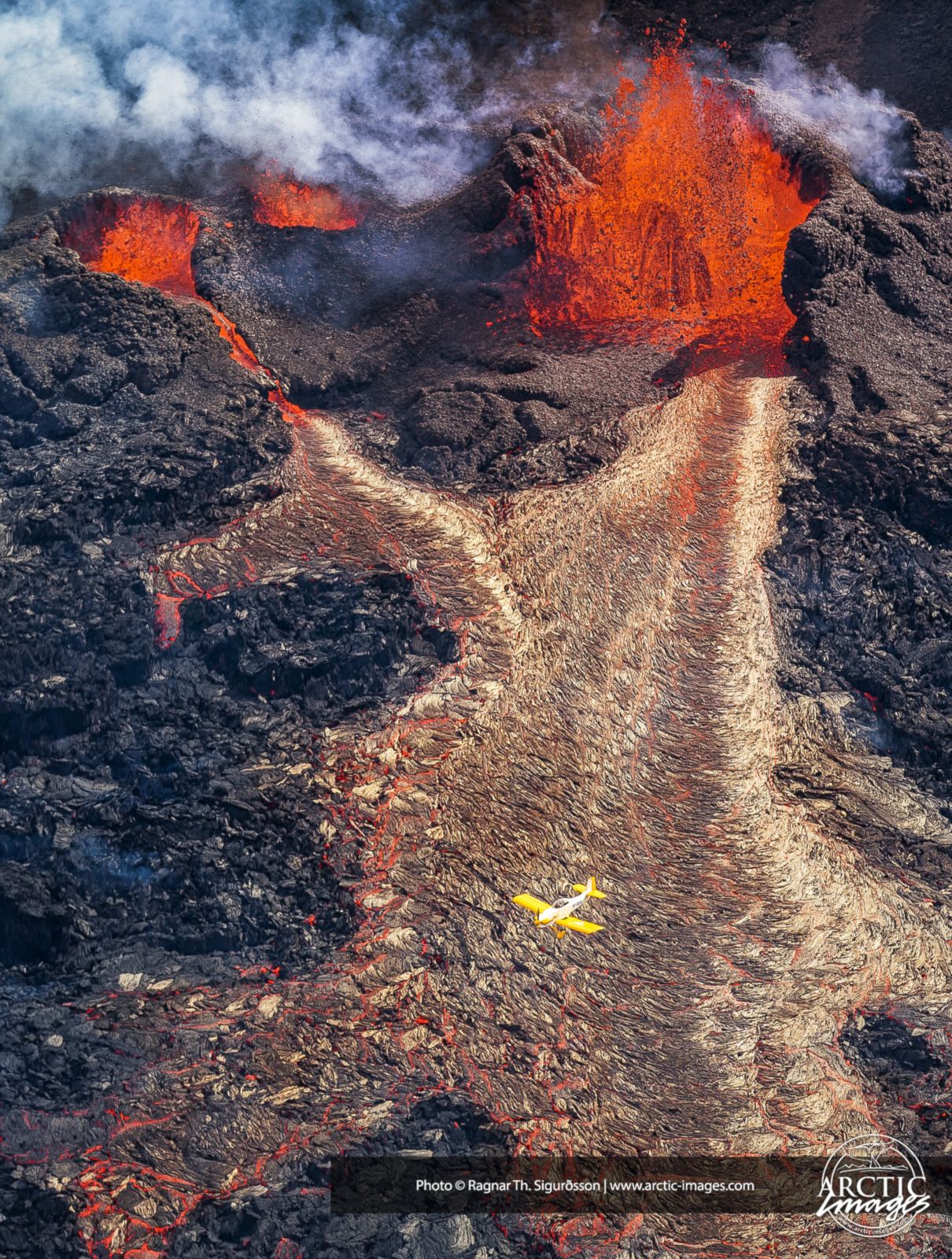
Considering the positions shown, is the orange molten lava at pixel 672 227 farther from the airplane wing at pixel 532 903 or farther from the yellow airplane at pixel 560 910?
the airplane wing at pixel 532 903

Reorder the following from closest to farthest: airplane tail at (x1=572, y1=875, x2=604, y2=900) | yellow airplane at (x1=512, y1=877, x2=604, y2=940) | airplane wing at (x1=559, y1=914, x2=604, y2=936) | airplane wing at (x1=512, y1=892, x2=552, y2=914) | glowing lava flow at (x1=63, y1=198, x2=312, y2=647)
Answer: airplane wing at (x1=559, y1=914, x2=604, y2=936), yellow airplane at (x1=512, y1=877, x2=604, y2=940), airplane wing at (x1=512, y1=892, x2=552, y2=914), airplane tail at (x1=572, y1=875, x2=604, y2=900), glowing lava flow at (x1=63, y1=198, x2=312, y2=647)

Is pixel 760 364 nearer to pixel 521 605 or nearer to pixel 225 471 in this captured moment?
pixel 521 605

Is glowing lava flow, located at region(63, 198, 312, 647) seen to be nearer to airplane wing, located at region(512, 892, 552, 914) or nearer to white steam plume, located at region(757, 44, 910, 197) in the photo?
white steam plume, located at region(757, 44, 910, 197)

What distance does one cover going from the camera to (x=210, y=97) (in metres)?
30.6

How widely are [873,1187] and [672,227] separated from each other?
20526mm

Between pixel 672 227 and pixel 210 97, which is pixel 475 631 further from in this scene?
pixel 210 97

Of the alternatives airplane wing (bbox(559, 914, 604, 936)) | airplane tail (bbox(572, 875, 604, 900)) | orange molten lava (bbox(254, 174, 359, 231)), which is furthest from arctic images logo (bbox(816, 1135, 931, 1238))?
orange molten lava (bbox(254, 174, 359, 231))

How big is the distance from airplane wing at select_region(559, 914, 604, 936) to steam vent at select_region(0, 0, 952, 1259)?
214 millimetres

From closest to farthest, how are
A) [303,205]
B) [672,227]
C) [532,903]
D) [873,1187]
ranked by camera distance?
[873,1187] < [532,903] < [672,227] < [303,205]

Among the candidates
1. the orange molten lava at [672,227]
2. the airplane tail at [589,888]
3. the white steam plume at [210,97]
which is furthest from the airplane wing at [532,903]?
the white steam plume at [210,97]

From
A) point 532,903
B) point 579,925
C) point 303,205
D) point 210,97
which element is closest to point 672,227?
point 303,205

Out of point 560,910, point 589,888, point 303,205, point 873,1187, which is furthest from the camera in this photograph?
point 303,205

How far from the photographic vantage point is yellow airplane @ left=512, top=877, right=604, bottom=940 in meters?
18.5

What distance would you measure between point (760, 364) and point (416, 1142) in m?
17.8
